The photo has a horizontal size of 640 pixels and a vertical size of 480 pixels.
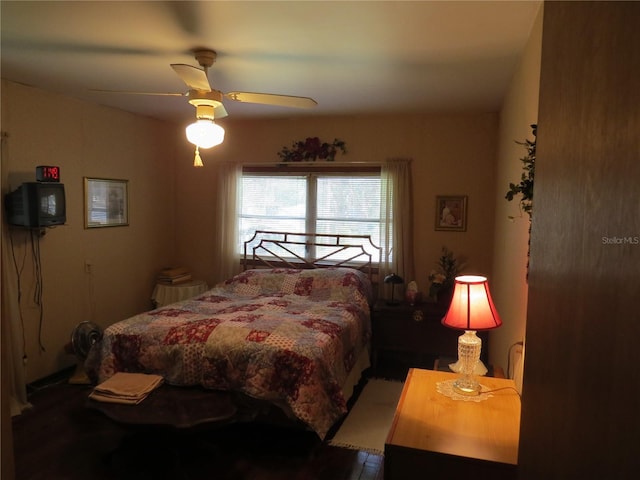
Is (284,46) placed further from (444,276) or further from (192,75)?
(444,276)

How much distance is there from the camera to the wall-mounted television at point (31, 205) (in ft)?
10.7

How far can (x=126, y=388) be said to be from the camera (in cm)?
259

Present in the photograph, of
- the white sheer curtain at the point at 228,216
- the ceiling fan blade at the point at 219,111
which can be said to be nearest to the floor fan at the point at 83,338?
the white sheer curtain at the point at 228,216

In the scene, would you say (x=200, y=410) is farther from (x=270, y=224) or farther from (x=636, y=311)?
(x=270, y=224)

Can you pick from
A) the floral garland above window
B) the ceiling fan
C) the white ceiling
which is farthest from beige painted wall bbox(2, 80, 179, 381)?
the floral garland above window

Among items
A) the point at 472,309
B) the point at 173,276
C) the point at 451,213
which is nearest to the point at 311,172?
the point at 451,213

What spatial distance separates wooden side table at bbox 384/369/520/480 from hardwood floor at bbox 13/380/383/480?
2.92 ft

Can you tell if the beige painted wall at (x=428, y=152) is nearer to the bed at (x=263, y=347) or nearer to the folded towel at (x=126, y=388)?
the bed at (x=263, y=347)

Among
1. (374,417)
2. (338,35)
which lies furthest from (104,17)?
(374,417)

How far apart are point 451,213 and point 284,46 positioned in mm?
2511

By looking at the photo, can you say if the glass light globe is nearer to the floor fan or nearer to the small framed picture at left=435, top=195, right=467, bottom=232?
the floor fan

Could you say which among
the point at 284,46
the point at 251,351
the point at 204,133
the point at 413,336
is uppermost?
the point at 284,46

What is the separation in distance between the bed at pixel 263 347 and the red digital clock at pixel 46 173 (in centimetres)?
127

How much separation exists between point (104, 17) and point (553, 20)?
2.12 meters
